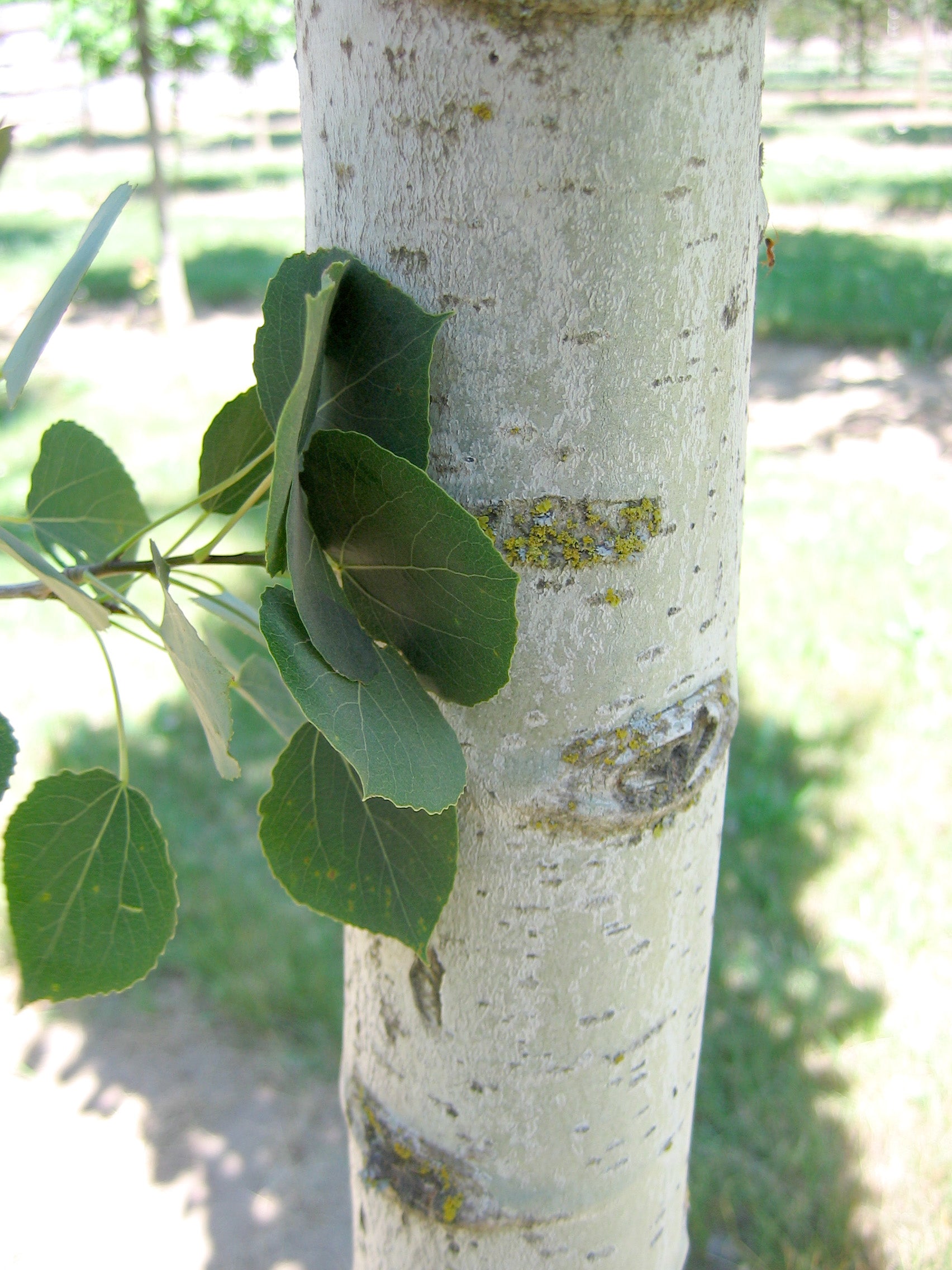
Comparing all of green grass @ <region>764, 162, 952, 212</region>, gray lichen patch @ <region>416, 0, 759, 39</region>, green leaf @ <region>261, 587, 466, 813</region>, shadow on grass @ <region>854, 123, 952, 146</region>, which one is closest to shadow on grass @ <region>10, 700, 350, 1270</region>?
green leaf @ <region>261, 587, 466, 813</region>

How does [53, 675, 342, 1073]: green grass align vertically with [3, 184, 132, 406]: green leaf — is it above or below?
below

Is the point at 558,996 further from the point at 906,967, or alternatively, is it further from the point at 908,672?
the point at 908,672

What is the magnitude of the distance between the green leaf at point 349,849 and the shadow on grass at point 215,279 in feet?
22.1

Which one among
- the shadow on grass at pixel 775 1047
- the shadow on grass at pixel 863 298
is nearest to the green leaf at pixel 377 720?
the shadow on grass at pixel 775 1047

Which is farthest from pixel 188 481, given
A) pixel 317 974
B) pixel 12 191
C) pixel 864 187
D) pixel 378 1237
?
pixel 12 191

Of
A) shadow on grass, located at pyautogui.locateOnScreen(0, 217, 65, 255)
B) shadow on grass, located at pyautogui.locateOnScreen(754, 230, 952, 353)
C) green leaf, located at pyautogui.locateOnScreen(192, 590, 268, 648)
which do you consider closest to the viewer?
green leaf, located at pyautogui.locateOnScreen(192, 590, 268, 648)

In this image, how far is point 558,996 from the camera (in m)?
0.61

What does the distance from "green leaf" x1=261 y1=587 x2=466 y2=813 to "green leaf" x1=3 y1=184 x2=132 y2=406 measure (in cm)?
24

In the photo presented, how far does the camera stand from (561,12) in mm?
436

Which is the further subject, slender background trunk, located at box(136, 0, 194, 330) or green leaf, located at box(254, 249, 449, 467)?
slender background trunk, located at box(136, 0, 194, 330)

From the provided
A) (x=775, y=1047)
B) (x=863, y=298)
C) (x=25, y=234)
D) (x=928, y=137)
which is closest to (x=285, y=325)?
(x=775, y=1047)

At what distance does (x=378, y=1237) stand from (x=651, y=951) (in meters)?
0.32

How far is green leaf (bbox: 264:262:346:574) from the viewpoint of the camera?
424 mm

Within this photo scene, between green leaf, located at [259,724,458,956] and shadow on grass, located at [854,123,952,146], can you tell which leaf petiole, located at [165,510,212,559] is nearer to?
green leaf, located at [259,724,458,956]
